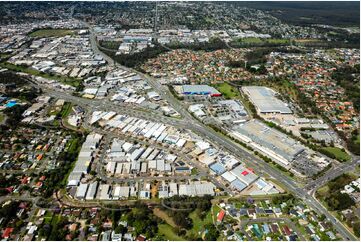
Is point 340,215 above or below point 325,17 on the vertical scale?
above

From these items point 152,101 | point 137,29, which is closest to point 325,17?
point 137,29

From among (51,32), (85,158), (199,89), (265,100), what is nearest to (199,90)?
(199,89)

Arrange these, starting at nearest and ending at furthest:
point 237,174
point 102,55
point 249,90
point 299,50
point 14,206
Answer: point 14,206, point 237,174, point 249,90, point 102,55, point 299,50

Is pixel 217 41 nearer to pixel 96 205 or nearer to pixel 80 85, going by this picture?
pixel 80 85

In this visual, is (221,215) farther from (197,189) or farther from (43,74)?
(43,74)

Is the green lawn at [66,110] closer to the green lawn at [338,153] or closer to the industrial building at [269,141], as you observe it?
the industrial building at [269,141]

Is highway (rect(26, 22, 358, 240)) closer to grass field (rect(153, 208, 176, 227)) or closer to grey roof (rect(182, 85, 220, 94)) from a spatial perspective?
grey roof (rect(182, 85, 220, 94))

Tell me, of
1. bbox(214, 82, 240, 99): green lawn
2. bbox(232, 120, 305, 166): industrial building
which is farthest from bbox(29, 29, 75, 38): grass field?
bbox(232, 120, 305, 166): industrial building
